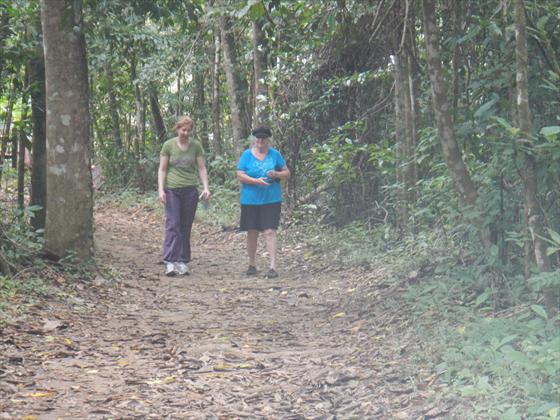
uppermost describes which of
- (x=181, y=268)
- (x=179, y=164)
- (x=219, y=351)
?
(x=179, y=164)

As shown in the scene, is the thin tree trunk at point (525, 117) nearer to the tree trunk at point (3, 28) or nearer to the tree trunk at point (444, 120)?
the tree trunk at point (444, 120)

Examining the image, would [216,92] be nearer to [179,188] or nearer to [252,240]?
[179,188]

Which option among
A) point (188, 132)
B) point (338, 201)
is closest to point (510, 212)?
point (188, 132)

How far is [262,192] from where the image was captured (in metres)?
9.79

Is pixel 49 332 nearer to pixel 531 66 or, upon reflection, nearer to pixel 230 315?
pixel 230 315

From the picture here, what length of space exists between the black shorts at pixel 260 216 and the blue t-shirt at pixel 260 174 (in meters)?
0.06

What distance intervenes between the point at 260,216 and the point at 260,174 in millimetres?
518

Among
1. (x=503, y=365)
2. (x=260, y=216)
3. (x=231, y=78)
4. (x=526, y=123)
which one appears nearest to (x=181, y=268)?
(x=260, y=216)

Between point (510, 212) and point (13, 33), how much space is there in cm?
629

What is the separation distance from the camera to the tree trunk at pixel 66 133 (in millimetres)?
8156

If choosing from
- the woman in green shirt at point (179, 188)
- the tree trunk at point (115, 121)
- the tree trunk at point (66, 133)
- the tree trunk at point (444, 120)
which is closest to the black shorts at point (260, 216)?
the woman in green shirt at point (179, 188)

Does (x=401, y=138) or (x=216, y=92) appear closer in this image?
(x=401, y=138)

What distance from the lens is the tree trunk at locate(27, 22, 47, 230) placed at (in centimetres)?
932

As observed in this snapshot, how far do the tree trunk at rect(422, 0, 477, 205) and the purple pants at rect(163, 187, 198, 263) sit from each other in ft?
14.0
